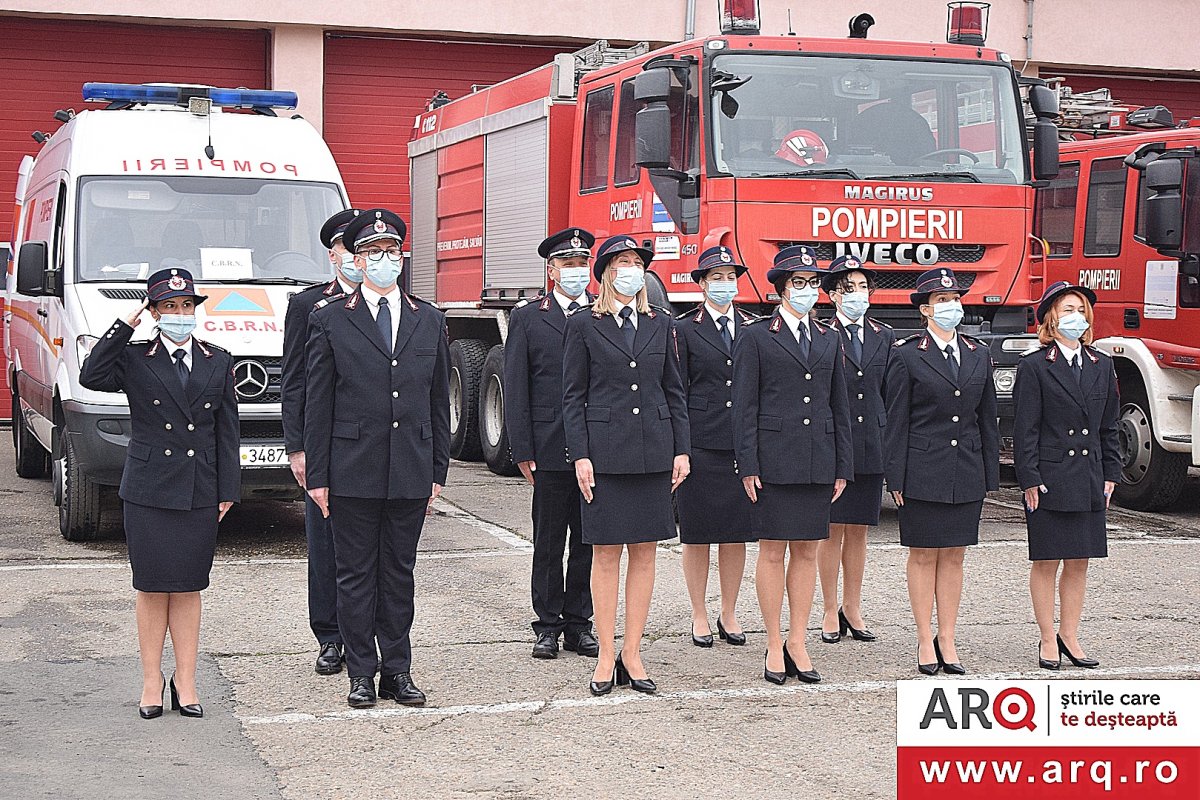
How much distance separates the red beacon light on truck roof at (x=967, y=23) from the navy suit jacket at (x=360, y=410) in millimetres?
6356

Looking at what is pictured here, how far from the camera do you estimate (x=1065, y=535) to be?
6.94 meters

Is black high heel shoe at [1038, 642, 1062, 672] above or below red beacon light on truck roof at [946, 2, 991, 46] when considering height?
below

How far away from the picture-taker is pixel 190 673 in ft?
19.8

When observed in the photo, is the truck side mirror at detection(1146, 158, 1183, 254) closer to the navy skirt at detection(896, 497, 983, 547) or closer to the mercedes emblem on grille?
the navy skirt at detection(896, 497, 983, 547)

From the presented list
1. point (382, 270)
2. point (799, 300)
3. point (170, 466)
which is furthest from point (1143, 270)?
point (170, 466)

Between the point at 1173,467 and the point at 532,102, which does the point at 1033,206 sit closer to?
the point at 1173,467

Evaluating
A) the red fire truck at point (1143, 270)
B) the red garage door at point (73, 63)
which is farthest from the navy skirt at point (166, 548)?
the red garage door at point (73, 63)

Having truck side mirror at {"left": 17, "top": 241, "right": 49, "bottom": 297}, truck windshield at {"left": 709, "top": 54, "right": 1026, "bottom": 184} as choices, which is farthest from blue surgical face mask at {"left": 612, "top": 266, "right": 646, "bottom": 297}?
truck side mirror at {"left": 17, "top": 241, "right": 49, "bottom": 297}

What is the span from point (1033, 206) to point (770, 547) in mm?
4854

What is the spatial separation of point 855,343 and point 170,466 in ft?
10.7

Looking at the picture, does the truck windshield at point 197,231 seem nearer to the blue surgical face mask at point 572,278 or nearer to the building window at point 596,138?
the building window at point 596,138

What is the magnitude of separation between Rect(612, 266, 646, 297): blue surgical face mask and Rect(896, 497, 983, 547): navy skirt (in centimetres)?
144

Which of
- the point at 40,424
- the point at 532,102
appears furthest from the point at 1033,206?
the point at 40,424

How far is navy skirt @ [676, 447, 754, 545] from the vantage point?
7.21 m
